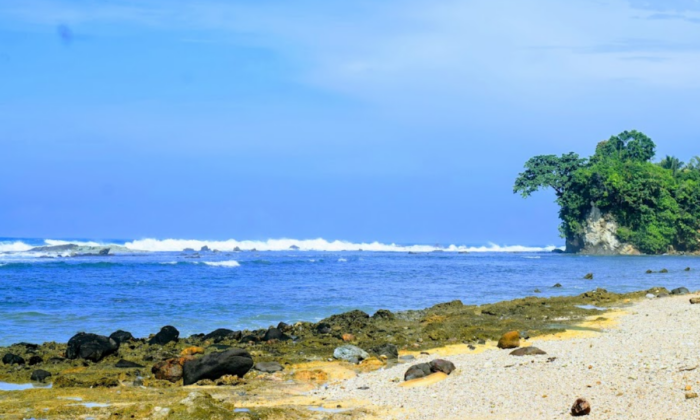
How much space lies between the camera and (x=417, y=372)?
11195 millimetres

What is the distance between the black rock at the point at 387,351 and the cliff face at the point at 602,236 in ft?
215

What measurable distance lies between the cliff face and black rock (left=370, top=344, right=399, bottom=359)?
65.5 m

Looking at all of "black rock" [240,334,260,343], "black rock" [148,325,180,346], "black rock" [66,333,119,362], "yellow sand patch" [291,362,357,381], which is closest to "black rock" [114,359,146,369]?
"black rock" [66,333,119,362]

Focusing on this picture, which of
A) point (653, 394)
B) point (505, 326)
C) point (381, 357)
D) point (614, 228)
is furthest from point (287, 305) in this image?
point (614, 228)

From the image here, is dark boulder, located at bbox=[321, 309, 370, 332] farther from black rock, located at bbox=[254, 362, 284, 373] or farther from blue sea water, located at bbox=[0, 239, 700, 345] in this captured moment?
black rock, located at bbox=[254, 362, 284, 373]

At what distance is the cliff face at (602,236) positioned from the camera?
74938 mm

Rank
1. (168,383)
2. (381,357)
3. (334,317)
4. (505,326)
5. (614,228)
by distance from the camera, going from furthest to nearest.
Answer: (614,228), (334,317), (505,326), (381,357), (168,383)

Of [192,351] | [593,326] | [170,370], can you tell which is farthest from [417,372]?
[593,326]

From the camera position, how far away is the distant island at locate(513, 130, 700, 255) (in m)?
72.9

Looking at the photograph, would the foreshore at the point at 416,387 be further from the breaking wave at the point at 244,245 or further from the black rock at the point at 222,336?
the breaking wave at the point at 244,245

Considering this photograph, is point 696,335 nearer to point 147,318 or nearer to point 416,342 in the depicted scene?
point 416,342

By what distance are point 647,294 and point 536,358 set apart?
15.8 meters

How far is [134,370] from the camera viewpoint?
12906 mm

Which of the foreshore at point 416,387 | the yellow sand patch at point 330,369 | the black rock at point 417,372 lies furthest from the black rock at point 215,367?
the black rock at point 417,372
